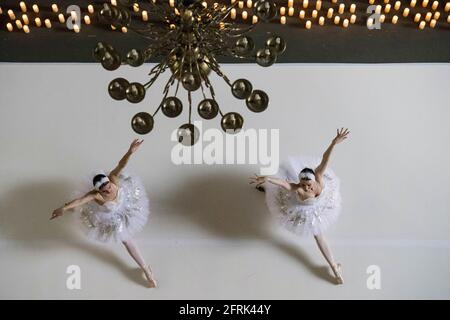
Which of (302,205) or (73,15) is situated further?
(73,15)

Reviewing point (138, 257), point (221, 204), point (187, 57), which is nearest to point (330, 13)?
point (221, 204)

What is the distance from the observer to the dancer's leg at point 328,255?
182 inches

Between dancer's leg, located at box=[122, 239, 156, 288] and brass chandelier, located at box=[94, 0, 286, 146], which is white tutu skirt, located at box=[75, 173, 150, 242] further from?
brass chandelier, located at box=[94, 0, 286, 146]

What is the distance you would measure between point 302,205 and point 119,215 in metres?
1.46

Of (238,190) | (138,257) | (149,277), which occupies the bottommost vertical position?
(149,277)

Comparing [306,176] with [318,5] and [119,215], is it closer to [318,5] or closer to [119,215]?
[119,215]

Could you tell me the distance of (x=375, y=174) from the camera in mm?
4945

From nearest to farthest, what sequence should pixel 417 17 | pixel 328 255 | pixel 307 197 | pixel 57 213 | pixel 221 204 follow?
pixel 57 213 < pixel 307 197 < pixel 328 255 < pixel 221 204 < pixel 417 17

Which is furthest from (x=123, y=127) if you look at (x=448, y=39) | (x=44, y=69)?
(x=448, y=39)

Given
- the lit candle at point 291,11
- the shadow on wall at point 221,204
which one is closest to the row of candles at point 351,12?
the lit candle at point 291,11

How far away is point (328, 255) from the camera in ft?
15.2

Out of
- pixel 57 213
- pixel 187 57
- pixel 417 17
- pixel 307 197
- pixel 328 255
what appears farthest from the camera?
pixel 417 17

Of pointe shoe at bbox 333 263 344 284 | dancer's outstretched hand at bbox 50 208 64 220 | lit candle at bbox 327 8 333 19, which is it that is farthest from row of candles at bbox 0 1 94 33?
pointe shoe at bbox 333 263 344 284
